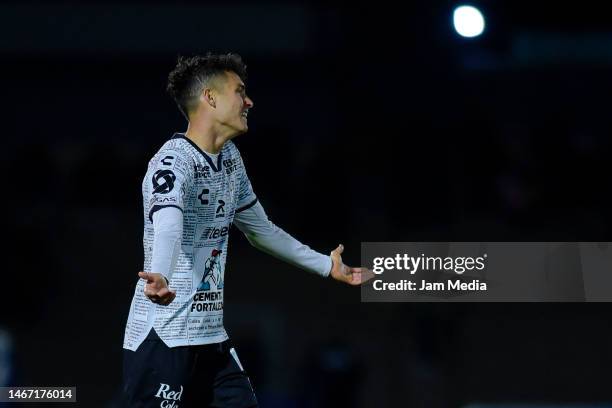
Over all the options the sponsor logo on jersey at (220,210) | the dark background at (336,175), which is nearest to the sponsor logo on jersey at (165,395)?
the sponsor logo on jersey at (220,210)

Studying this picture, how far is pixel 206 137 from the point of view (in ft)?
14.5

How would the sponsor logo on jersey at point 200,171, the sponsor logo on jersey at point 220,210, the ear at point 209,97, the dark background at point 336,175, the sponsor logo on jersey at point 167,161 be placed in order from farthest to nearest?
the dark background at point 336,175, the ear at point 209,97, the sponsor logo on jersey at point 220,210, the sponsor logo on jersey at point 200,171, the sponsor logo on jersey at point 167,161

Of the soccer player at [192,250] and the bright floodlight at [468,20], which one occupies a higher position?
the bright floodlight at [468,20]

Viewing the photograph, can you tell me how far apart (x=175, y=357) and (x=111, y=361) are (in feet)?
12.7

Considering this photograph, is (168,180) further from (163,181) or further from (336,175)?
(336,175)

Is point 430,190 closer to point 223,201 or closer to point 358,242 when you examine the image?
point 358,242

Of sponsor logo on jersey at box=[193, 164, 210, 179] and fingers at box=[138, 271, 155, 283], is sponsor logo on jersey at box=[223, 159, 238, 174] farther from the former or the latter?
fingers at box=[138, 271, 155, 283]

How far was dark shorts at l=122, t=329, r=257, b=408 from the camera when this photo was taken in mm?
4184

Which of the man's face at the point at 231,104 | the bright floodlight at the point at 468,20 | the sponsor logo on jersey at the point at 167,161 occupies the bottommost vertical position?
the sponsor logo on jersey at the point at 167,161

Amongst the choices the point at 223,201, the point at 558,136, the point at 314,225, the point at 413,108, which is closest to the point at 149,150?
the point at 314,225

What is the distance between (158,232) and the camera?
12.9ft

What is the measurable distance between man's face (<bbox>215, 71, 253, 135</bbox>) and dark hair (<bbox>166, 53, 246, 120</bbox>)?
2.0 inches

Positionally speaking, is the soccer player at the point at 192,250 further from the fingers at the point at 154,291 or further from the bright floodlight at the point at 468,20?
the bright floodlight at the point at 468,20

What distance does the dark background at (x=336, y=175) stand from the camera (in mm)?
7910
